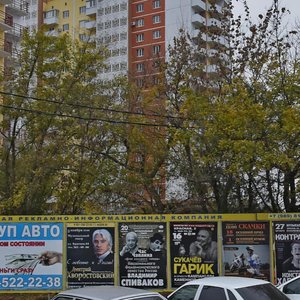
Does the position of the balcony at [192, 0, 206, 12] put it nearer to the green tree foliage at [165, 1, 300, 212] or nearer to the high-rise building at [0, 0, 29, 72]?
the high-rise building at [0, 0, 29, 72]

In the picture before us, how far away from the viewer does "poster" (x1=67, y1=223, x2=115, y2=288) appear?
Result: 53.9 feet

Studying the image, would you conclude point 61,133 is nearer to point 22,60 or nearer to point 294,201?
point 22,60

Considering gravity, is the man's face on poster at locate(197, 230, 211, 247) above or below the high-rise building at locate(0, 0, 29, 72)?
below

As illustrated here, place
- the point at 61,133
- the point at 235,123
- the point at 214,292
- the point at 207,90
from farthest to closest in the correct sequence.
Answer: the point at 61,133
the point at 207,90
the point at 235,123
the point at 214,292

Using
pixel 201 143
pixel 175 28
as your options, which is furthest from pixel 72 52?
pixel 175 28

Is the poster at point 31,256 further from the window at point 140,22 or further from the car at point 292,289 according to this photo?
the window at point 140,22

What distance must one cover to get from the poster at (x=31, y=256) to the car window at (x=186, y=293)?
5.92m

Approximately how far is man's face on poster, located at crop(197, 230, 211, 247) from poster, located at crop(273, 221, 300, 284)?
190 centimetres

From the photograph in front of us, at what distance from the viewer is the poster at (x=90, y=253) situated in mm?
16438

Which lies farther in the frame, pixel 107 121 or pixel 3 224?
pixel 107 121

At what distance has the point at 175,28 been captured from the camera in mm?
78562

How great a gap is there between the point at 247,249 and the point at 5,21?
44.1 metres

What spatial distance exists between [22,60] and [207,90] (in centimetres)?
846

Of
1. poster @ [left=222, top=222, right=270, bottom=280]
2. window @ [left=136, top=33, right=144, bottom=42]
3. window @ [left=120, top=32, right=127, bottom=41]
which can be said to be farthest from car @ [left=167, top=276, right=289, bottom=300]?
window @ [left=120, top=32, right=127, bottom=41]
